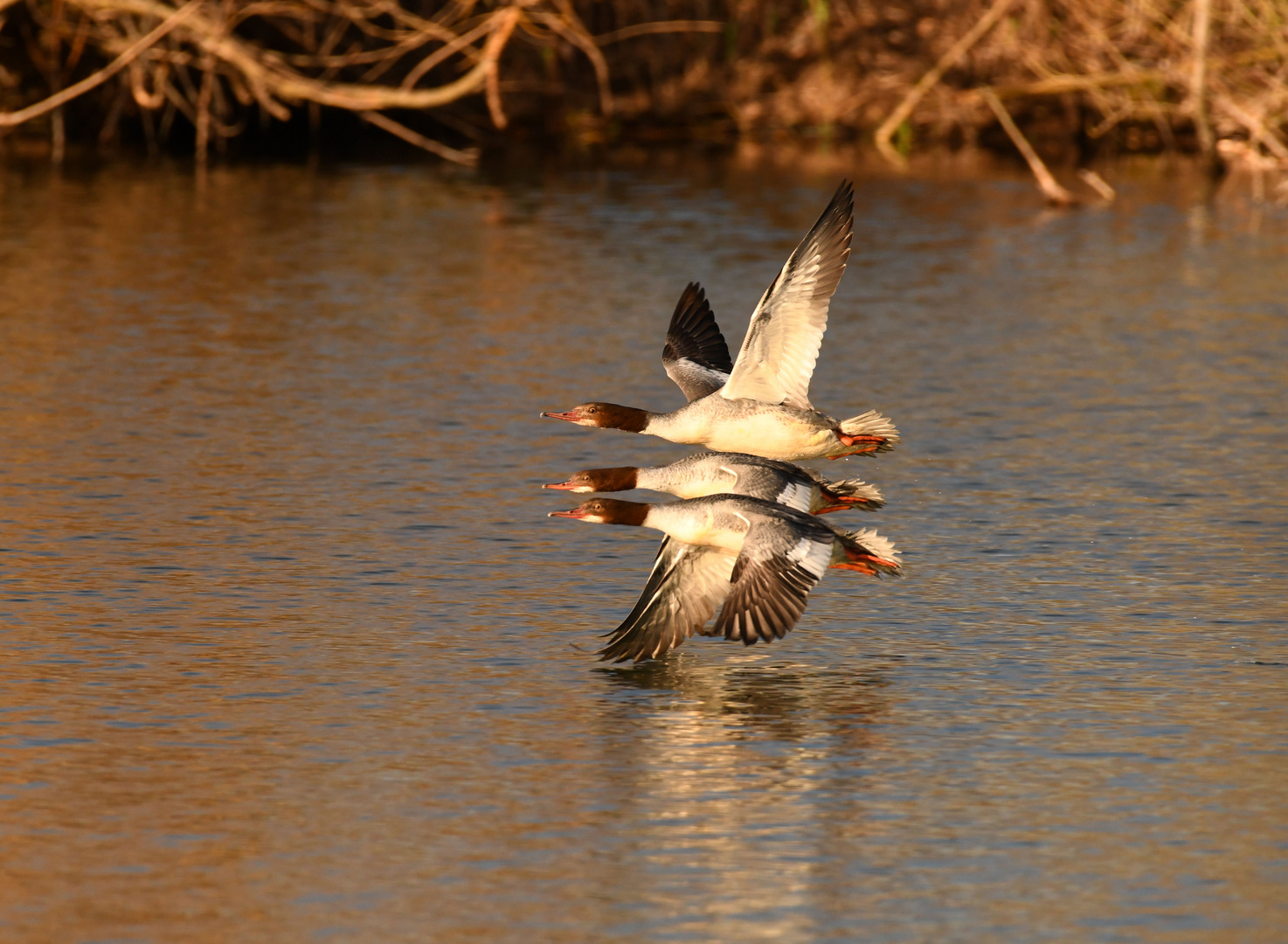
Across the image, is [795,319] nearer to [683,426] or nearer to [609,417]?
[683,426]

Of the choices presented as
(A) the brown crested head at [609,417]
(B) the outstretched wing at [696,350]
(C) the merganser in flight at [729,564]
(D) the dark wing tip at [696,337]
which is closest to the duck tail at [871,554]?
(C) the merganser in flight at [729,564]

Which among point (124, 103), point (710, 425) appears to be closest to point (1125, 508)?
point (710, 425)

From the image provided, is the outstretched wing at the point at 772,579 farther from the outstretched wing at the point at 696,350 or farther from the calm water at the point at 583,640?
the outstretched wing at the point at 696,350

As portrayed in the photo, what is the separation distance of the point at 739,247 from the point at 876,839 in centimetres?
1516

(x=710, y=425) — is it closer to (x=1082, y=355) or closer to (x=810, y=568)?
(x=810, y=568)

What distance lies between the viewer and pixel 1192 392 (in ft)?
47.2

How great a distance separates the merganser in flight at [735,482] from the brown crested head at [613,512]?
0.27 m

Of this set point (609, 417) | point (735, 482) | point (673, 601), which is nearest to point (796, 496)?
point (735, 482)

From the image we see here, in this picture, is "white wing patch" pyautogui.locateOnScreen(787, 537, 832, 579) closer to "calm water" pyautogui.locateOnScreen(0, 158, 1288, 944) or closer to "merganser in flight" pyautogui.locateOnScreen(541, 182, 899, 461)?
"calm water" pyautogui.locateOnScreen(0, 158, 1288, 944)

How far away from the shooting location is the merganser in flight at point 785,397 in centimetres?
978

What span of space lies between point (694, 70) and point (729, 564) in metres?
25.4

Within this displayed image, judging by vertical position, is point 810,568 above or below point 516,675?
above

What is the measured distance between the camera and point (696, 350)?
35.9 feet

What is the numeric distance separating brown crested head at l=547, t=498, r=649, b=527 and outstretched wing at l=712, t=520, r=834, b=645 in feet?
2.05
